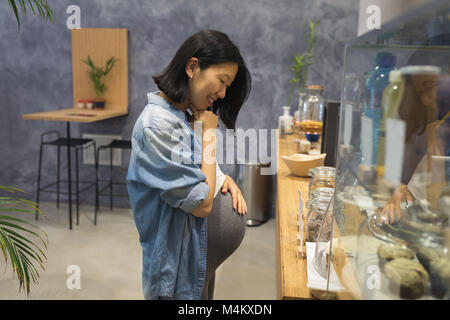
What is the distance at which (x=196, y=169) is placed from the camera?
126 centimetres

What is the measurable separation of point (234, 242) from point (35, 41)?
3.67 metres

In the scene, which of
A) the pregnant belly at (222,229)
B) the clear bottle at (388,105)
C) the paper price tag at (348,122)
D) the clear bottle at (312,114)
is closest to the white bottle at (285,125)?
the clear bottle at (312,114)

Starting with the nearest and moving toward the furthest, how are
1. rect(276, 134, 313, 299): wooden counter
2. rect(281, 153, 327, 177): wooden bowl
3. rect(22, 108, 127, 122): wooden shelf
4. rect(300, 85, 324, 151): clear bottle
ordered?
rect(276, 134, 313, 299): wooden counter
rect(281, 153, 327, 177): wooden bowl
rect(300, 85, 324, 151): clear bottle
rect(22, 108, 127, 122): wooden shelf

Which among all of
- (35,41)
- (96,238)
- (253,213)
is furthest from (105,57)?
(253,213)

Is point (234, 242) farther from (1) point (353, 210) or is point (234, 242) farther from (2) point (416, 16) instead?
(2) point (416, 16)

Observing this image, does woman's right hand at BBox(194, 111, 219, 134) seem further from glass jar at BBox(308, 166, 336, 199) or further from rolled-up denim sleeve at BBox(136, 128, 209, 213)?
glass jar at BBox(308, 166, 336, 199)

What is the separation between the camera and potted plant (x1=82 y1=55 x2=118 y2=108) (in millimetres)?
3963

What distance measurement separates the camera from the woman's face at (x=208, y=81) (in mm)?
1343

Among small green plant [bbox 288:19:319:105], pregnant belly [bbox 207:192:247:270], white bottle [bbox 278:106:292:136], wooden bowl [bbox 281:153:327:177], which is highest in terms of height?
small green plant [bbox 288:19:319:105]

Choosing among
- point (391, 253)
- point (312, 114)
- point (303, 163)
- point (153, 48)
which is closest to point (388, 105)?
point (391, 253)

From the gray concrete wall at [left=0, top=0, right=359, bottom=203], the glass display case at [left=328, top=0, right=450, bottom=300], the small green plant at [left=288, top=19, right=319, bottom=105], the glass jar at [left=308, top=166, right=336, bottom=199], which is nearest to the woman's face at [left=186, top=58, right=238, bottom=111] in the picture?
the glass jar at [left=308, top=166, right=336, bottom=199]

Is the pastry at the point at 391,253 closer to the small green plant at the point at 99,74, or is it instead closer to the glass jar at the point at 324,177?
the glass jar at the point at 324,177

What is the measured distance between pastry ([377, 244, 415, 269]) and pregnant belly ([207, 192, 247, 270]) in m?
0.86

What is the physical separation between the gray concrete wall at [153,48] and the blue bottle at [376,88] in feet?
10.9
